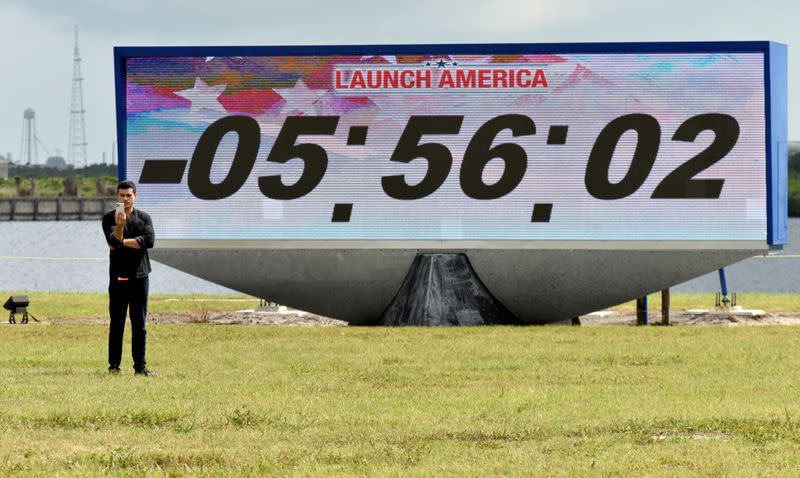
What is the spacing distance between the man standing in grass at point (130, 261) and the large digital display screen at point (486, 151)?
34.9 ft

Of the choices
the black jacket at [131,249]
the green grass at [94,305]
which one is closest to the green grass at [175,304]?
the green grass at [94,305]

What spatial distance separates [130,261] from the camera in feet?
54.0

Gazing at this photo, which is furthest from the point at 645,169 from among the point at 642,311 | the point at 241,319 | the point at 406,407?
the point at 406,407

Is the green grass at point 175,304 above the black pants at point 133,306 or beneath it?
beneath

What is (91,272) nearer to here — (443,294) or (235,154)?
(235,154)

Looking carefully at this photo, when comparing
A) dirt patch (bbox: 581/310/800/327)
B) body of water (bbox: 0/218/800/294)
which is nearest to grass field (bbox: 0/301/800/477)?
dirt patch (bbox: 581/310/800/327)

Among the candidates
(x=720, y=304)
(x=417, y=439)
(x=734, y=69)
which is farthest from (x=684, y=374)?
(x=720, y=304)

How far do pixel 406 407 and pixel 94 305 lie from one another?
73.8ft

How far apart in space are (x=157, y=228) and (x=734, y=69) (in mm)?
11991

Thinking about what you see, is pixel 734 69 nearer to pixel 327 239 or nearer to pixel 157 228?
pixel 327 239

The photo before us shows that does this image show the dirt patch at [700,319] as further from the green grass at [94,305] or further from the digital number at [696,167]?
the green grass at [94,305]

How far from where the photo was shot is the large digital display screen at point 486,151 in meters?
26.9

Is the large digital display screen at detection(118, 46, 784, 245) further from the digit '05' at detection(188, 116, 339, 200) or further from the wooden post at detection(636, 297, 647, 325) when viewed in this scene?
the wooden post at detection(636, 297, 647, 325)

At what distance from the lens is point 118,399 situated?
568 inches
